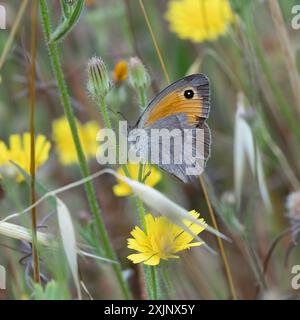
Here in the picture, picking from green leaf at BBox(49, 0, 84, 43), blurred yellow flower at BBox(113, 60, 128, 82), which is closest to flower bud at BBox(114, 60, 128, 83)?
blurred yellow flower at BBox(113, 60, 128, 82)

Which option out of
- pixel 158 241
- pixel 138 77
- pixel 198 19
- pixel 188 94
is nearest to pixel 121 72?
pixel 138 77

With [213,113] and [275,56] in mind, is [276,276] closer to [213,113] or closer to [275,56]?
[213,113]

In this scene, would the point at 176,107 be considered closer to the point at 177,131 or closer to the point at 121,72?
the point at 177,131

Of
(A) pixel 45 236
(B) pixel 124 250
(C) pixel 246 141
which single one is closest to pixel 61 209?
(A) pixel 45 236

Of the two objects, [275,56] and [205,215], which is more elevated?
[275,56]

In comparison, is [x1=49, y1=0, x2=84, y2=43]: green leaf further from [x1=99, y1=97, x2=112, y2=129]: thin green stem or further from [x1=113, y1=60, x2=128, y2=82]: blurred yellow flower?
[x1=113, y1=60, x2=128, y2=82]: blurred yellow flower

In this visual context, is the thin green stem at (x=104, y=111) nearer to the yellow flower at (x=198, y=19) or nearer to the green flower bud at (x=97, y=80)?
the green flower bud at (x=97, y=80)

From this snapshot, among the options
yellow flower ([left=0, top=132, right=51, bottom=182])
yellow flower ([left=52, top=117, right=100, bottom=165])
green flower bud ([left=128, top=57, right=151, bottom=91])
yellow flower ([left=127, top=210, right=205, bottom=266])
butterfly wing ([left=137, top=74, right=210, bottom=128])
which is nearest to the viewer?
yellow flower ([left=127, top=210, right=205, bottom=266])
